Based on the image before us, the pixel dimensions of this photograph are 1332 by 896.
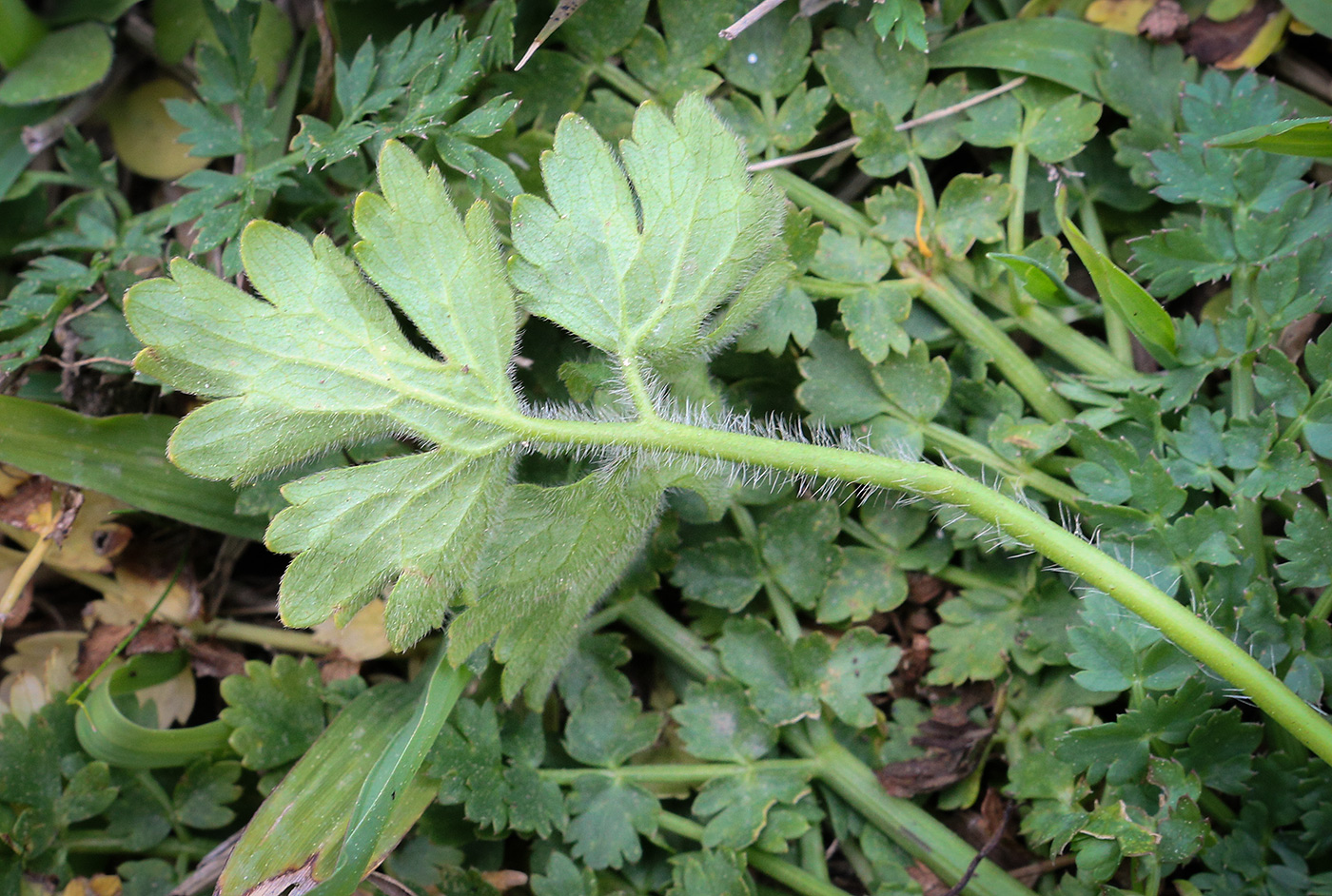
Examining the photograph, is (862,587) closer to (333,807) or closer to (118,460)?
(333,807)

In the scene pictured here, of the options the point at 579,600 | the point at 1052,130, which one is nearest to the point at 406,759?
the point at 579,600

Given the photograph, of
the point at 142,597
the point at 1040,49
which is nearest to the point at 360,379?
the point at 142,597

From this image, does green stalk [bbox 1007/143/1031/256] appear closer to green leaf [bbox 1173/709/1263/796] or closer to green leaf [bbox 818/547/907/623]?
green leaf [bbox 818/547/907/623]

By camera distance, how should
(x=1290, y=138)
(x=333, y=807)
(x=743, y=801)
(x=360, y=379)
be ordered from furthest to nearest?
(x=743, y=801)
(x=333, y=807)
(x=1290, y=138)
(x=360, y=379)

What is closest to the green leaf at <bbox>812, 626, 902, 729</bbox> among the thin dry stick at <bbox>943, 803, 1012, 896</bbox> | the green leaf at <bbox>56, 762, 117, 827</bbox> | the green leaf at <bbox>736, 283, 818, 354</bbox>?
the thin dry stick at <bbox>943, 803, 1012, 896</bbox>

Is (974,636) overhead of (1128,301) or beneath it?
beneath

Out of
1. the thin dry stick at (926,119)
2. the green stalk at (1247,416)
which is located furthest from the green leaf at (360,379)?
the green stalk at (1247,416)

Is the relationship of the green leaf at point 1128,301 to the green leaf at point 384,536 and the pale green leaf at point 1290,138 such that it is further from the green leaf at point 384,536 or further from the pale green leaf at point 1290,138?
the green leaf at point 384,536
